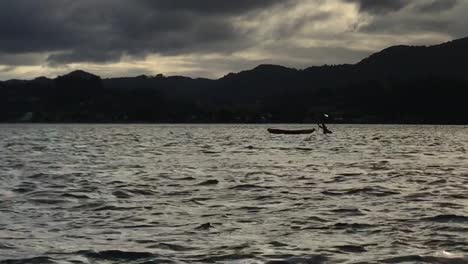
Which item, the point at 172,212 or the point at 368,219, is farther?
the point at 172,212

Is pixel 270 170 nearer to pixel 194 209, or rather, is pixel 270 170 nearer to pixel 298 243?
pixel 194 209

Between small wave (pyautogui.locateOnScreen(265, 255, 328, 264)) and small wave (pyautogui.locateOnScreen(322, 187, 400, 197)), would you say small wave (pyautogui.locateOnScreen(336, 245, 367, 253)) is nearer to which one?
small wave (pyautogui.locateOnScreen(265, 255, 328, 264))

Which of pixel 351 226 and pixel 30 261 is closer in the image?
pixel 30 261

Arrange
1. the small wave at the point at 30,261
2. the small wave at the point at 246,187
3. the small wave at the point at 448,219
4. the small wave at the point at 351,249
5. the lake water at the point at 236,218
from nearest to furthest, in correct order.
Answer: the small wave at the point at 30,261 → the lake water at the point at 236,218 → the small wave at the point at 351,249 → the small wave at the point at 448,219 → the small wave at the point at 246,187

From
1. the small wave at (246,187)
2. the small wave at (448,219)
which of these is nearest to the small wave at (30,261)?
the small wave at (448,219)

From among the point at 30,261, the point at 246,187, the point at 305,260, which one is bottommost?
the point at 246,187

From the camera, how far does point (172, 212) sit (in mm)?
21906

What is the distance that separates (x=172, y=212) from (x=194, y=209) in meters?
1.00

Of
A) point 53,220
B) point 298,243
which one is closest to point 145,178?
point 53,220

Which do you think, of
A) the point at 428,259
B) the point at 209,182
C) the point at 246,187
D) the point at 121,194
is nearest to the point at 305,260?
the point at 428,259

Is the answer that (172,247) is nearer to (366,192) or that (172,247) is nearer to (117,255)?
(117,255)

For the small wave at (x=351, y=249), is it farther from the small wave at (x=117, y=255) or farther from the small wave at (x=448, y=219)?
the small wave at (x=448, y=219)

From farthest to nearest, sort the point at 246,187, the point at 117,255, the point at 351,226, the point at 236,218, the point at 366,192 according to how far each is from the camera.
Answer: the point at 246,187 < the point at 366,192 < the point at 236,218 < the point at 351,226 < the point at 117,255

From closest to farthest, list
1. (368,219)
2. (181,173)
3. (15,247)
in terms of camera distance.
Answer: (15,247) < (368,219) < (181,173)
